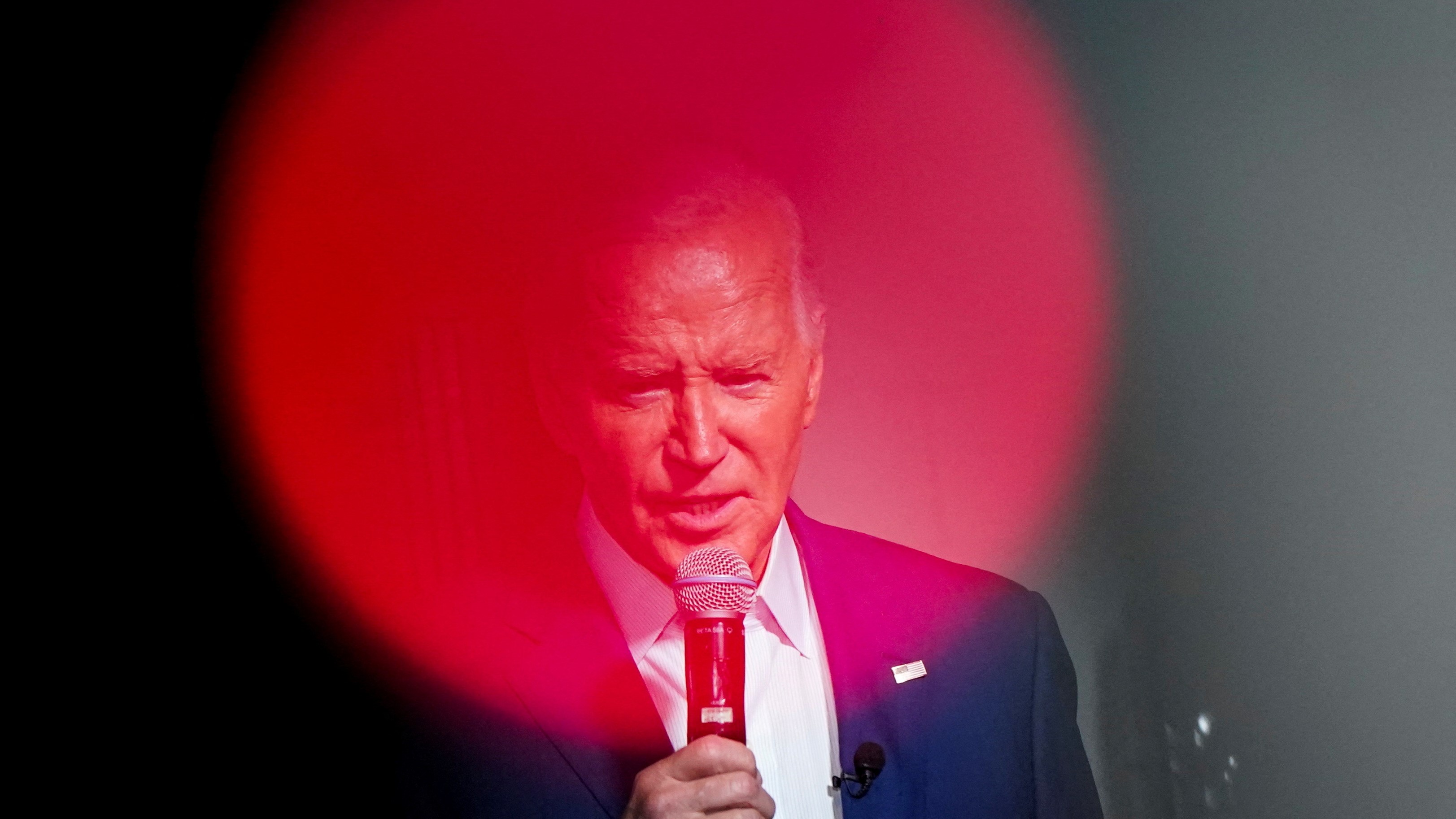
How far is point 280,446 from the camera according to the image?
240 centimetres

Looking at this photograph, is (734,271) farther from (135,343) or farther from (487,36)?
(135,343)

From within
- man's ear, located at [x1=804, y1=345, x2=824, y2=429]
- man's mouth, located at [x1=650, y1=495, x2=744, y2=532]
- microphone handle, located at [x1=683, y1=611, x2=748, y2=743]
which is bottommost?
microphone handle, located at [x1=683, y1=611, x2=748, y2=743]

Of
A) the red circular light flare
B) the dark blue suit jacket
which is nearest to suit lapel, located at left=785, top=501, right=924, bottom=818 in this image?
the dark blue suit jacket

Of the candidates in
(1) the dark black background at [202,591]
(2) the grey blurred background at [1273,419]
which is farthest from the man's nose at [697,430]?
(2) the grey blurred background at [1273,419]

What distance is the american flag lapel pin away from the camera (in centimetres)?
218

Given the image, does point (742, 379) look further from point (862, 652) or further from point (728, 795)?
point (728, 795)

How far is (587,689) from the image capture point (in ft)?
6.50

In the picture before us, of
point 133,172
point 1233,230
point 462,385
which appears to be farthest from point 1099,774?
point 133,172

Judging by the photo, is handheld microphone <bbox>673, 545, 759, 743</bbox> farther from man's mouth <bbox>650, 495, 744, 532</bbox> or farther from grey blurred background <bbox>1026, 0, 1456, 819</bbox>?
grey blurred background <bbox>1026, 0, 1456, 819</bbox>

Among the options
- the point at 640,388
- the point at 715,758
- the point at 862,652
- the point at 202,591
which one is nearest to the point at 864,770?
the point at 862,652

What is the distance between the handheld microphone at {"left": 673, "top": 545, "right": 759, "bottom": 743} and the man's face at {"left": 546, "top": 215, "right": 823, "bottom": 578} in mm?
430

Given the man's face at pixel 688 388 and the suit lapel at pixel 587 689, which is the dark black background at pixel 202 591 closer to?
the suit lapel at pixel 587 689

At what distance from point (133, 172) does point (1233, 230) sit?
8.63 feet

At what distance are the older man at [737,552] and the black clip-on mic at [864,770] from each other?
0.02 meters
